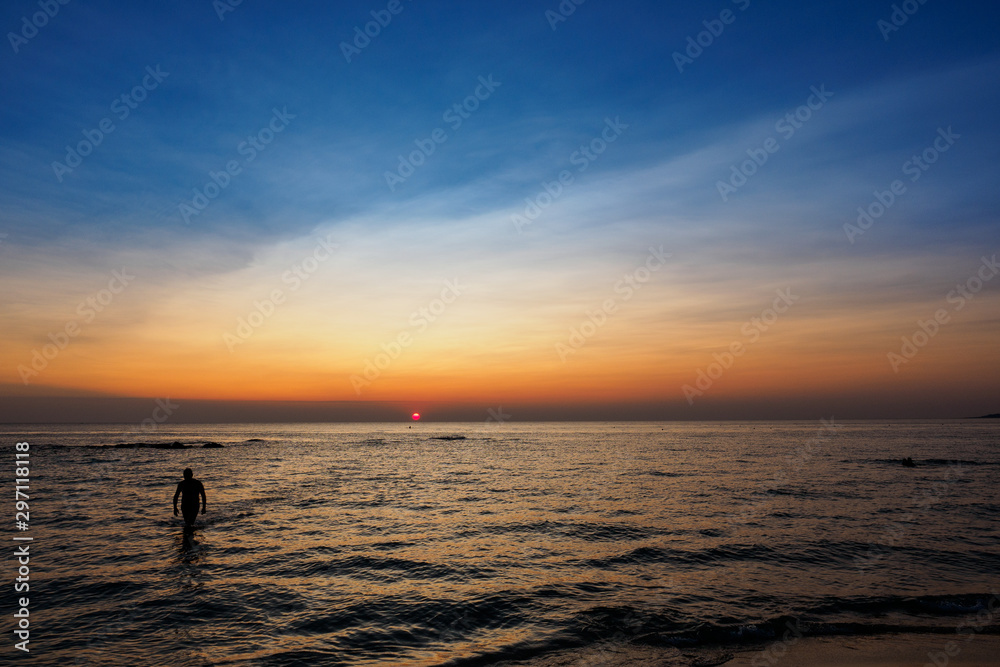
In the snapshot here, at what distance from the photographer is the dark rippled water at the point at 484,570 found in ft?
38.6

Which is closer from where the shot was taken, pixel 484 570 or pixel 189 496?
pixel 484 570

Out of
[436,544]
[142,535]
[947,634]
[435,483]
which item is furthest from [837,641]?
[435,483]

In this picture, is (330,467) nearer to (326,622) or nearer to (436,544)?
(436,544)

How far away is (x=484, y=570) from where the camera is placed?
16.9 metres

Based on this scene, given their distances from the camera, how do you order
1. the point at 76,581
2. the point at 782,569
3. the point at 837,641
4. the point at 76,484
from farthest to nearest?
the point at 76,484
the point at 782,569
the point at 76,581
the point at 837,641

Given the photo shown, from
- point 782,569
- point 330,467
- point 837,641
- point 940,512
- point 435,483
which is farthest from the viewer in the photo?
point 330,467

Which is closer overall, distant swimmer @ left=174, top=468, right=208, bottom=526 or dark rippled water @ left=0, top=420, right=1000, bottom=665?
dark rippled water @ left=0, top=420, right=1000, bottom=665

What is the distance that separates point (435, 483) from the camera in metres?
41.2

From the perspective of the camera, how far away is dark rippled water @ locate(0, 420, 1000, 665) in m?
11.8

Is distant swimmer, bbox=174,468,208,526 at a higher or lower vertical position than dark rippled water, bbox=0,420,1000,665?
higher

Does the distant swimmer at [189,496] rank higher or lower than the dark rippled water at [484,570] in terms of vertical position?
higher

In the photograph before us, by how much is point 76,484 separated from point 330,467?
872 inches

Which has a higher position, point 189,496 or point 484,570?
point 189,496

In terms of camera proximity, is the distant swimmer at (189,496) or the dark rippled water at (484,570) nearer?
the dark rippled water at (484,570)
